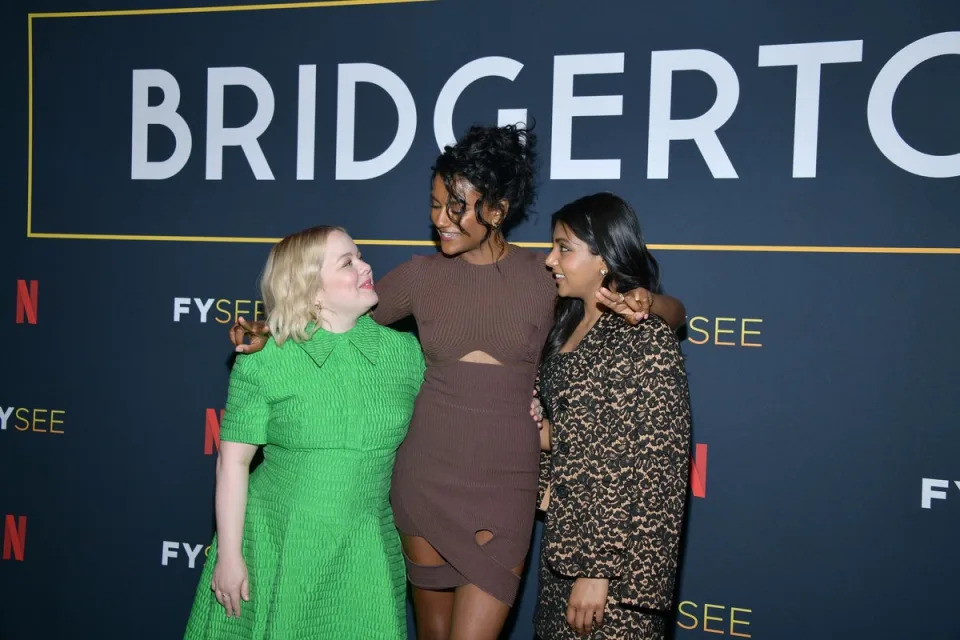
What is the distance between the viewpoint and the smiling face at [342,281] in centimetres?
200

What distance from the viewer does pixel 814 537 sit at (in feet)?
8.58

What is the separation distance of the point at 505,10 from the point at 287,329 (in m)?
1.46

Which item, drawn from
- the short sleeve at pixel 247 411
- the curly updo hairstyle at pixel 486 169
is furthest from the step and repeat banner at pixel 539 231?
the short sleeve at pixel 247 411

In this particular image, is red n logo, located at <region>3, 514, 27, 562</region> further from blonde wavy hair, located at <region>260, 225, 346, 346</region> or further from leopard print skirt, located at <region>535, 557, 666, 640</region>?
leopard print skirt, located at <region>535, 557, 666, 640</region>

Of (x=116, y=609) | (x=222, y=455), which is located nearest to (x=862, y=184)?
(x=222, y=455)

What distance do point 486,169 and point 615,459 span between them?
83 centimetres

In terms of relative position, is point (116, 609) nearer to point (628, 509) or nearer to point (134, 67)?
point (134, 67)

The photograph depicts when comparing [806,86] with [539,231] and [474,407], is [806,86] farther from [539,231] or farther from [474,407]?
[474,407]

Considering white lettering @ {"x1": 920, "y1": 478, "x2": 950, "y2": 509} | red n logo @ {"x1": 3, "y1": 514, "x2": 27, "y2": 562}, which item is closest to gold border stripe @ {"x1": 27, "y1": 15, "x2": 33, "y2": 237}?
red n logo @ {"x1": 3, "y1": 514, "x2": 27, "y2": 562}

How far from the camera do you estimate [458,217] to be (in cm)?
220

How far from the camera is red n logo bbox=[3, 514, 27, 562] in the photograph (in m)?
3.37

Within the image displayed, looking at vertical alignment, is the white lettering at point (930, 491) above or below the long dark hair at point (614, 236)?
below

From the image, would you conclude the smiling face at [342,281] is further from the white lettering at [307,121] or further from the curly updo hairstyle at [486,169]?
the white lettering at [307,121]

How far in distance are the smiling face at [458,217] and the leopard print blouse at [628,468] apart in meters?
0.49
